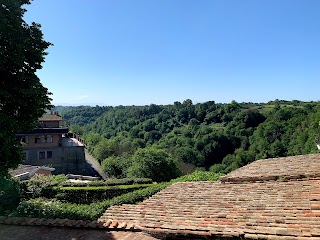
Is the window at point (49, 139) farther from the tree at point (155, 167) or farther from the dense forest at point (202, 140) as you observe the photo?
the tree at point (155, 167)

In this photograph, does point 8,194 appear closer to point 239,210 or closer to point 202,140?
point 239,210

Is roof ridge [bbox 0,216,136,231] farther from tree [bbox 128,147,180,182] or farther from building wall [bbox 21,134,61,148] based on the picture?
building wall [bbox 21,134,61,148]

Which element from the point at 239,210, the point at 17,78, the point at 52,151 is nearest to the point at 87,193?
the point at 17,78

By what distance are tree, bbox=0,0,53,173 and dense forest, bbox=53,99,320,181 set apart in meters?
24.1

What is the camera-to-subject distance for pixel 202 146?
81688 mm

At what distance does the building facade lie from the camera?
47156mm

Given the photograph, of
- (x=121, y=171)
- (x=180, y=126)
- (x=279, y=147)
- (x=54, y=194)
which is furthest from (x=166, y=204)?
(x=180, y=126)

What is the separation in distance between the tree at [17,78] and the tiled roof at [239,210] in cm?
537

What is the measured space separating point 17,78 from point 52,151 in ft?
127

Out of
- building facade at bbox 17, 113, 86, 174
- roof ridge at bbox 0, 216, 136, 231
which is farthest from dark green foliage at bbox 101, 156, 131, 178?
roof ridge at bbox 0, 216, 136, 231

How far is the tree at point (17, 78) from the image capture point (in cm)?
1139

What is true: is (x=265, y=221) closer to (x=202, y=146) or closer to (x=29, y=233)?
(x=29, y=233)

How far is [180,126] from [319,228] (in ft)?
346

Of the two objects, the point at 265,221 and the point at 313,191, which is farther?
the point at 313,191
